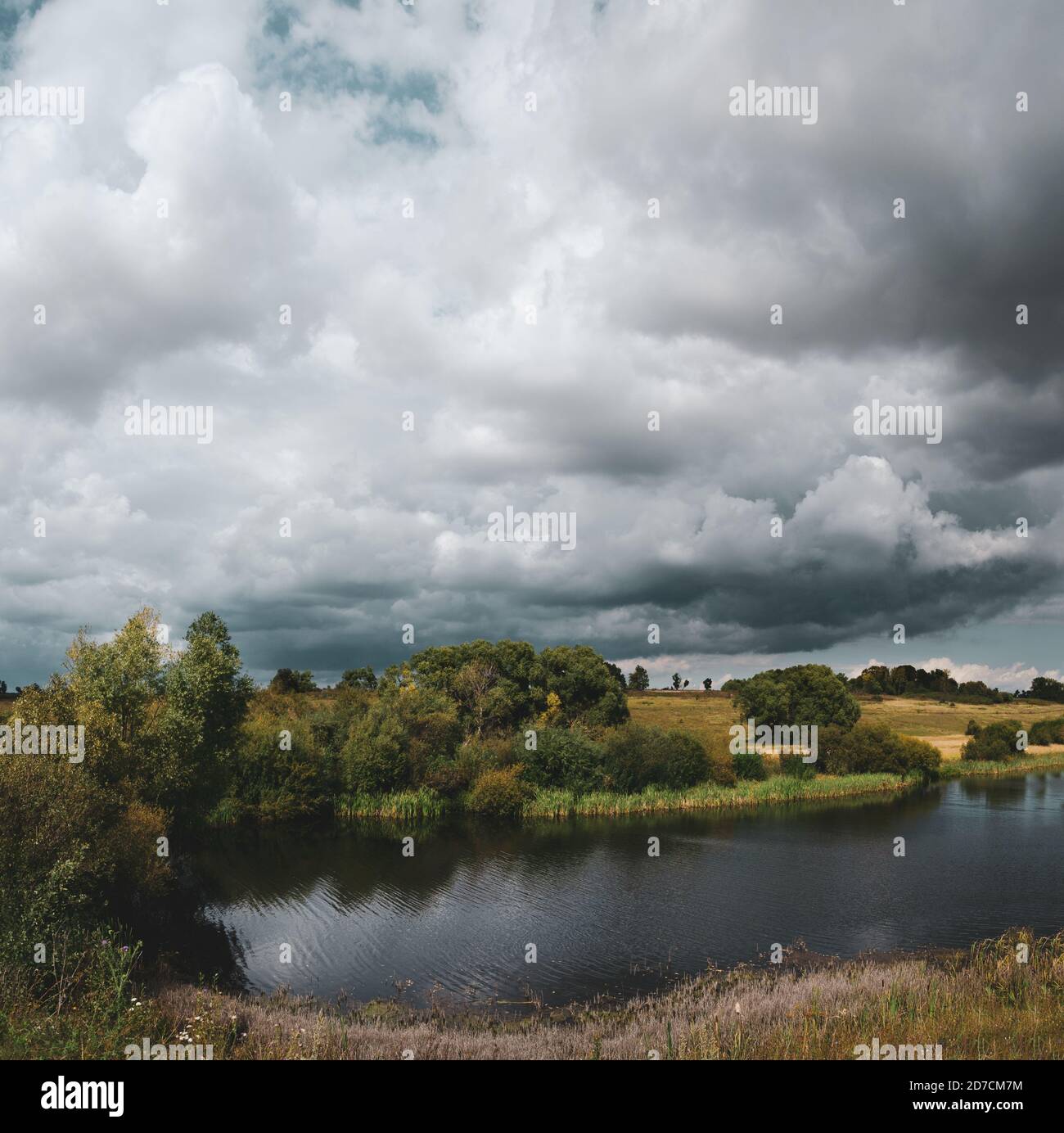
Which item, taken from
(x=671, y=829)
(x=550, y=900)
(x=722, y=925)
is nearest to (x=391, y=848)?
(x=550, y=900)

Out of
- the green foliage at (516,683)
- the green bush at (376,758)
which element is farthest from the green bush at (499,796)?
the green foliage at (516,683)

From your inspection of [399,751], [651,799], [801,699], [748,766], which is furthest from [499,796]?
[801,699]

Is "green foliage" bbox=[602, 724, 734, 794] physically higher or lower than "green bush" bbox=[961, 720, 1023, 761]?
higher

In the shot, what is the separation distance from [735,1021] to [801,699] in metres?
79.0

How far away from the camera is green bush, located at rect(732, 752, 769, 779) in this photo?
73000 millimetres

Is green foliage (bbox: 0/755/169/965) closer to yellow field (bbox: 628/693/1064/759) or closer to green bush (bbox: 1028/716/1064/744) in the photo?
yellow field (bbox: 628/693/1064/759)

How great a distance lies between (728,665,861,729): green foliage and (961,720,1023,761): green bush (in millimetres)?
15763

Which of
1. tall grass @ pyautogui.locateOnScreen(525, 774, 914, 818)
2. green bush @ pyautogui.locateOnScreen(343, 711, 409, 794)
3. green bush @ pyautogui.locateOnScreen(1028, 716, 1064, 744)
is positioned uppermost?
green bush @ pyautogui.locateOnScreen(343, 711, 409, 794)

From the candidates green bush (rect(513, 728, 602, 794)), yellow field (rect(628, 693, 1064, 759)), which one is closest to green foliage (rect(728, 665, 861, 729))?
yellow field (rect(628, 693, 1064, 759))

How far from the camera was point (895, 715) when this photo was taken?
13738 cm

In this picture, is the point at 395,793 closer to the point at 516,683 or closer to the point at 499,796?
the point at 499,796

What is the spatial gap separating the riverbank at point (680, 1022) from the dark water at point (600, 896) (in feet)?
9.88

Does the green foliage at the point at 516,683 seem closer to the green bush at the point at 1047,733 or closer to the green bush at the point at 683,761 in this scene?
the green bush at the point at 683,761
